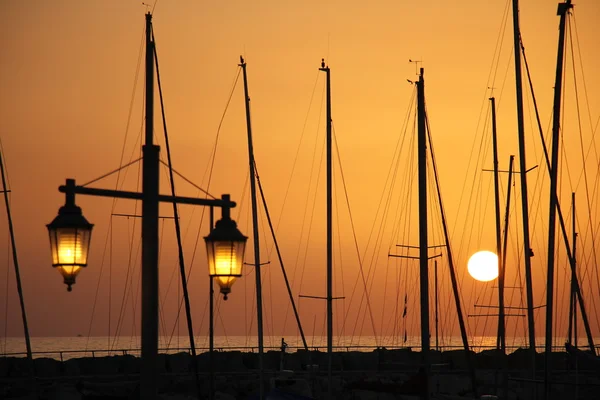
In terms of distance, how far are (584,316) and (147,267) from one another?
27.9 meters

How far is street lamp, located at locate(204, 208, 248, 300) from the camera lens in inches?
396

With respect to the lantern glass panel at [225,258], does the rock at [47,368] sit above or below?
below

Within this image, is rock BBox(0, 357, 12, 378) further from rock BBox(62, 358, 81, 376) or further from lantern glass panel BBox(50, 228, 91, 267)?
lantern glass panel BBox(50, 228, 91, 267)

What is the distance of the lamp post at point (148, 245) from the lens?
953 cm

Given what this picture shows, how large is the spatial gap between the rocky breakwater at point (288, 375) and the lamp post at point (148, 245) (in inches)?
812

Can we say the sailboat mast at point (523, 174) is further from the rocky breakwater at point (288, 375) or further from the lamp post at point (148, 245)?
the lamp post at point (148, 245)

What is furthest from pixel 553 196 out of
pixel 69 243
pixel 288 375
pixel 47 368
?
pixel 47 368

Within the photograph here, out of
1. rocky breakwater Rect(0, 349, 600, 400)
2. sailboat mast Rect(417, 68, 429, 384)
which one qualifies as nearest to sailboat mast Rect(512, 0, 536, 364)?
rocky breakwater Rect(0, 349, 600, 400)

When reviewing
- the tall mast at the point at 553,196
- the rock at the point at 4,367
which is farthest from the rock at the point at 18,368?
the tall mast at the point at 553,196

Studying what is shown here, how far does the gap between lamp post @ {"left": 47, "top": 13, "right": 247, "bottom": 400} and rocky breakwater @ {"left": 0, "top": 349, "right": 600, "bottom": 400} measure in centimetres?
2061

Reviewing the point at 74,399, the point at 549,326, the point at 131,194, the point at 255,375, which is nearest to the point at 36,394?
the point at 74,399

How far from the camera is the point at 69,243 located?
9.54m

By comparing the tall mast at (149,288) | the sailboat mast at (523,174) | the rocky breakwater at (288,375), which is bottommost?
the rocky breakwater at (288,375)

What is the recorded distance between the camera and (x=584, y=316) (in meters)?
35.1
